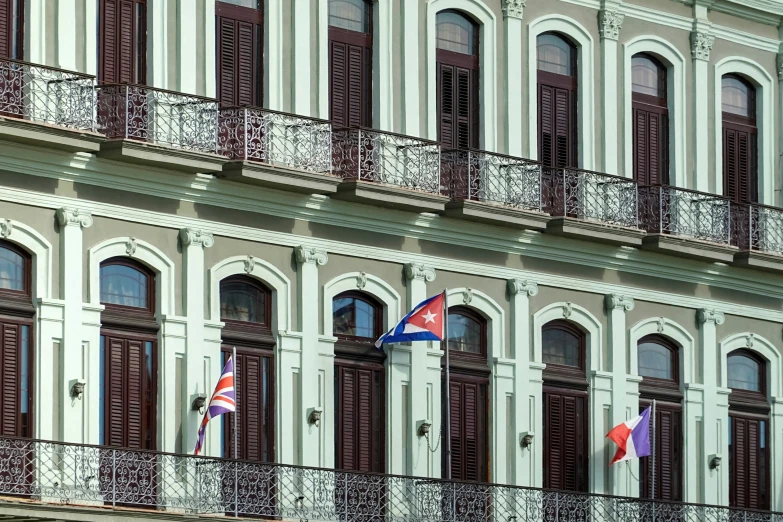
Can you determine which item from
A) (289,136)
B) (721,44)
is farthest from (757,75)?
(289,136)

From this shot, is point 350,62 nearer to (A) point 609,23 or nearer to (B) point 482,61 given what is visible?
(B) point 482,61

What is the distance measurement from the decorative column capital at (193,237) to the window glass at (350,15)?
15.0ft

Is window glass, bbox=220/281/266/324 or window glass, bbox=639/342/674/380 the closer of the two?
window glass, bbox=220/281/266/324

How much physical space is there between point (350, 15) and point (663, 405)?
8.48 metres

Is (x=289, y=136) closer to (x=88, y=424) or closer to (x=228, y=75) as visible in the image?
(x=228, y=75)

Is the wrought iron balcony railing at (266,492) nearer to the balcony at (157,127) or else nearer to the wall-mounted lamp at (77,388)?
the wall-mounted lamp at (77,388)

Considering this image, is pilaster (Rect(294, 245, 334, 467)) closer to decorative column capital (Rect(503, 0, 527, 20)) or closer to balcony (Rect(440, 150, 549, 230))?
balcony (Rect(440, 150, 549, 230))

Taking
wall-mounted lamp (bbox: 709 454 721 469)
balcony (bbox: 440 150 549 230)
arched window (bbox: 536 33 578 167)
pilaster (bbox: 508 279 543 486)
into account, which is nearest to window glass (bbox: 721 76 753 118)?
arched window (bbox: 536 33 578 167)

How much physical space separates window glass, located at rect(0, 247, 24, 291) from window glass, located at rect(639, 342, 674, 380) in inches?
473

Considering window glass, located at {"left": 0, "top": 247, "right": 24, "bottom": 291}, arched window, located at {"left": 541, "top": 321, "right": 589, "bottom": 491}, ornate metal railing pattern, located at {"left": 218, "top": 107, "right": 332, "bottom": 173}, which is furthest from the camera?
arched window, located at {"left": 541, "top": 321, "right": 589, "bottom": 491}

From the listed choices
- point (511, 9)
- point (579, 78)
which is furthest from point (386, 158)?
point (579, 78)

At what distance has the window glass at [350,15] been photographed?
133ft

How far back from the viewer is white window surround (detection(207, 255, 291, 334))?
124 ft

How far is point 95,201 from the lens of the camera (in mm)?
36531
